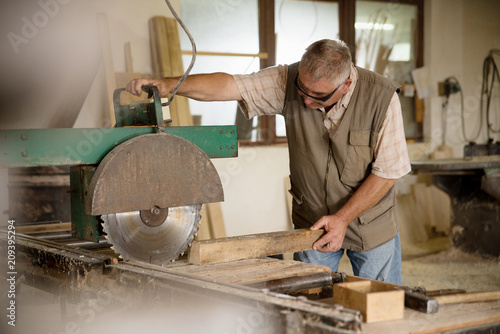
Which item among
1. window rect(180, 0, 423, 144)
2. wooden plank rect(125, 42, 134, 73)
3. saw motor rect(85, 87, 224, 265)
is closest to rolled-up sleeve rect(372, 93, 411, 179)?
saw motor rect(85, 87, 224, 265)

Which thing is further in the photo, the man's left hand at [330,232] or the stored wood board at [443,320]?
the man's left hand at [330,232]

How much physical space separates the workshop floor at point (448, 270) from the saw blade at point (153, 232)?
2.53 meters

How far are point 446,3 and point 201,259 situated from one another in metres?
5.10

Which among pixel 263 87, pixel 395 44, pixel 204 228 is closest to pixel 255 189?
pixel 204 228

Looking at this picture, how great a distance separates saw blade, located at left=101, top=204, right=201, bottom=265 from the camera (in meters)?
1.71

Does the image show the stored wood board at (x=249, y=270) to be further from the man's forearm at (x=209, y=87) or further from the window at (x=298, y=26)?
the window at (x=298, y=26)

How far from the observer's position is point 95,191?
1.61 metres

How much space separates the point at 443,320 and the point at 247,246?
70 cm

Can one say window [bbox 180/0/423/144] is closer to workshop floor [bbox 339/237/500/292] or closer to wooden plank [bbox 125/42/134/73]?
wooden plank [bbox 125/42/134/73]

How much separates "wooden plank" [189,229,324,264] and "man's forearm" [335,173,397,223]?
21 centimetres

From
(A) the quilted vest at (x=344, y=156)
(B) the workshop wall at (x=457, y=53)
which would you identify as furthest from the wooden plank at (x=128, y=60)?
(B) the workshop wall at (x=457, y=53)

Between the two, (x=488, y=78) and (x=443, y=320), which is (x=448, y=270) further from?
(x=443, y=320)

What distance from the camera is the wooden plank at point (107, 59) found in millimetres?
4055

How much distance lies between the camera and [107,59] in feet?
13.4
